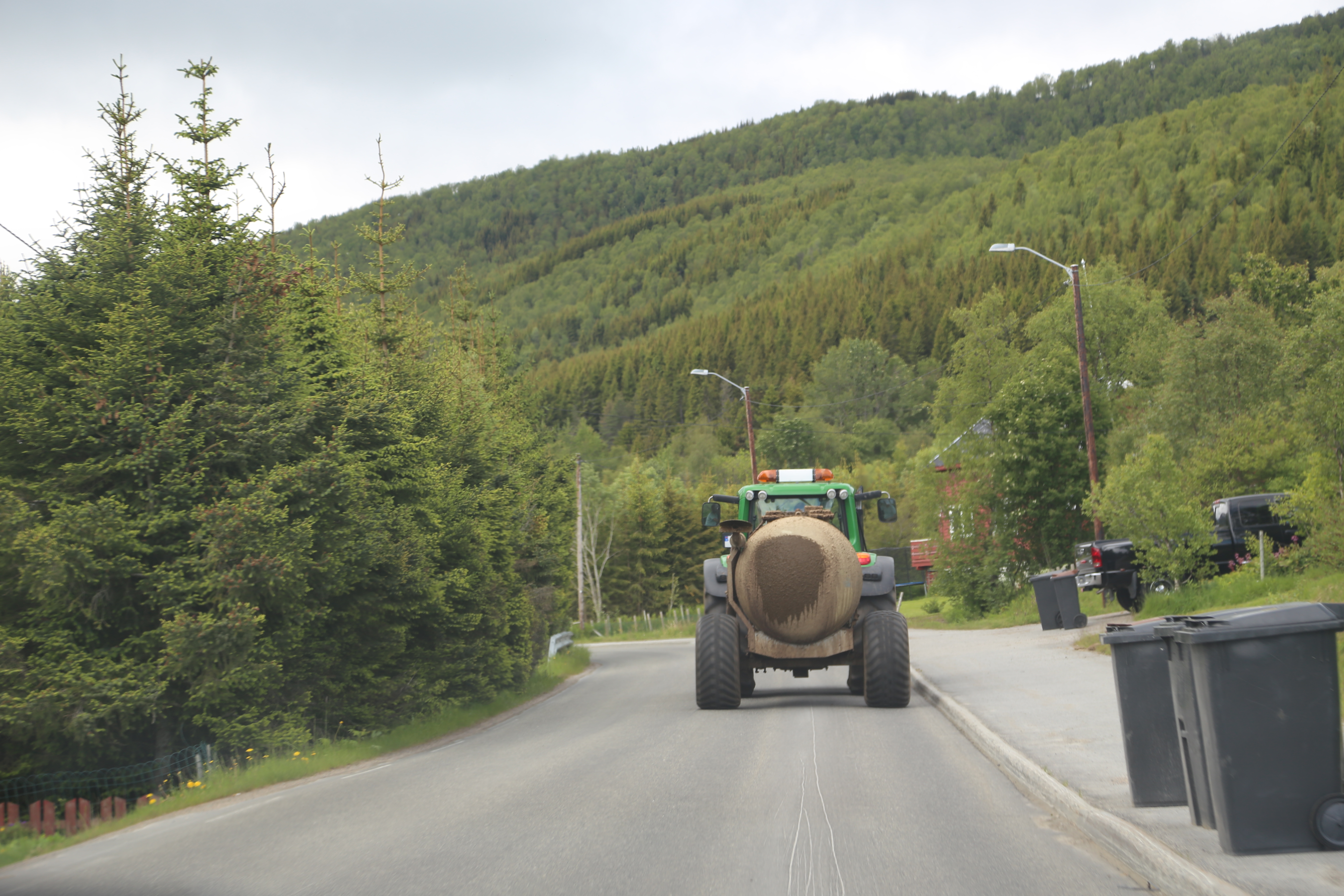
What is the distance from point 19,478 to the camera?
38.5 ft

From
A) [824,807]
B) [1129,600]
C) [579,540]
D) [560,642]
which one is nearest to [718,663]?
[824,807]

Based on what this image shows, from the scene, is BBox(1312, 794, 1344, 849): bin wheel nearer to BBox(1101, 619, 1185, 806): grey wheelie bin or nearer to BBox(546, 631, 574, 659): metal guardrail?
BBox(1101, 619, 1185, 806): grey wheelie bin

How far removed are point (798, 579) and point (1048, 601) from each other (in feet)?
41.1

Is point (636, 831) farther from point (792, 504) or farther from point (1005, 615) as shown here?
point (1005, 615)

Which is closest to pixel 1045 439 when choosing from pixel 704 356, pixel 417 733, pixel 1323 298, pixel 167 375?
pixel 1323 298

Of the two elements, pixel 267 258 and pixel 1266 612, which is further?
pixel 267 258

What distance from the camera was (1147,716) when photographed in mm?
6930

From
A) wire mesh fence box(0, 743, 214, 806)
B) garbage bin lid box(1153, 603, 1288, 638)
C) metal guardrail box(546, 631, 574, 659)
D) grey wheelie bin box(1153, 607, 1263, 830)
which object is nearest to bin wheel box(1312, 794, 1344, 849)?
grey wheelie bin box(1153, 607, 1263, 830)

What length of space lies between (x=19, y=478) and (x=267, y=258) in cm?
377

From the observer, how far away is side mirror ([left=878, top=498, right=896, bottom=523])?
15.5 m

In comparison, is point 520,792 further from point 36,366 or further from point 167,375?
point 36,366

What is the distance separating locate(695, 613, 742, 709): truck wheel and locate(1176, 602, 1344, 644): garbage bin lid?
846cm

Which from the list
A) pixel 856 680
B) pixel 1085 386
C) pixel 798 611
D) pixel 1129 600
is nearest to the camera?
pixel 798 611

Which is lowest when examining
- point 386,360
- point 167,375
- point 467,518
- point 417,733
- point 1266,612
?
point 417,733
